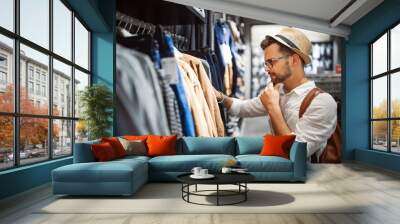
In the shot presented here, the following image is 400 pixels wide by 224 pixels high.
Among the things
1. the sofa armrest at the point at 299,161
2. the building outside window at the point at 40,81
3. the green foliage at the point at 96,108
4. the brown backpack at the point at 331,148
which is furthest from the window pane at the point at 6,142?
the brown backpack at the point at 331,148

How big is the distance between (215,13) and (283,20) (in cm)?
153

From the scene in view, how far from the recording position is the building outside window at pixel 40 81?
506 centimetres

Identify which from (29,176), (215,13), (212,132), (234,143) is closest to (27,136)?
(29,176)

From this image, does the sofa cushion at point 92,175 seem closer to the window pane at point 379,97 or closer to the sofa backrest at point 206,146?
the sofa backrest at point 206,146

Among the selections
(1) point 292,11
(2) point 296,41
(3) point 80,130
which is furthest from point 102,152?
(2) point 296,41

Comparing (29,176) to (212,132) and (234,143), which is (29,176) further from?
(212,132)

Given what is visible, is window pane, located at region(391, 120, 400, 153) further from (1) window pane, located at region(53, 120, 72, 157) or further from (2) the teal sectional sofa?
(1) window pane, located at region(53, 120, 72, 157)

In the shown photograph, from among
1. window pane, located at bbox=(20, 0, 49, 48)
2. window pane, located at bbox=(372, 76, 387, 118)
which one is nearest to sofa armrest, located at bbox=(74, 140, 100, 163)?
window pane, located at bbox=(20, 0, 49, 48)

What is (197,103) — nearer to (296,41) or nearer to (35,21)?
(296,41)

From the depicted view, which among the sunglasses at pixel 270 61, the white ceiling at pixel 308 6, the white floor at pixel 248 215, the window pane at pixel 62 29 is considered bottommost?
the white floor at pixel 248 215

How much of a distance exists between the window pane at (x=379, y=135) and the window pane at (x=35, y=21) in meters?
7.00

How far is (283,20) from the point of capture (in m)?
8.65

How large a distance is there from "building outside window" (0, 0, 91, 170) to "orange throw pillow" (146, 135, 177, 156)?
1586 mm

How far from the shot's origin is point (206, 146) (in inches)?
271
